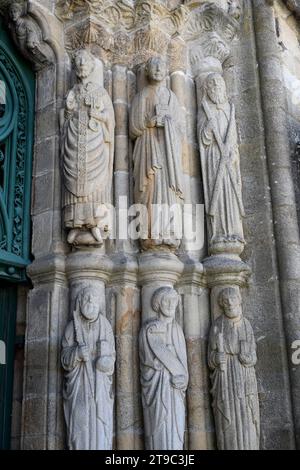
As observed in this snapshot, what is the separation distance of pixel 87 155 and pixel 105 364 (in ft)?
5.40

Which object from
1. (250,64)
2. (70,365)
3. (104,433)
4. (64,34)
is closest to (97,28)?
(64,34)

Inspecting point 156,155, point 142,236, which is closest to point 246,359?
point 142,236

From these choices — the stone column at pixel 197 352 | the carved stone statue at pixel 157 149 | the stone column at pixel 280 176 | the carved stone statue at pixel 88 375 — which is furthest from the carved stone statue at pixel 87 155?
the stone column at pixel 280 176

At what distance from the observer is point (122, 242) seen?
16.8ft

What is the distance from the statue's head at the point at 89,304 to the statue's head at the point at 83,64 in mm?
1852

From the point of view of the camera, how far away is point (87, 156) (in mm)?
5062

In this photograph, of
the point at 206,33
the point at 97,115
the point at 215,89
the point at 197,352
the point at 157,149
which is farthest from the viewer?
the point at 206,33

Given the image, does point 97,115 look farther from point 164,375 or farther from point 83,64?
point 164,375

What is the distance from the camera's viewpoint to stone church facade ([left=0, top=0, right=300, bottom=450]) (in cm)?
466

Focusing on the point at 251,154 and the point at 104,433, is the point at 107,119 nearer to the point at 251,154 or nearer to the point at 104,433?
the point at 251,154

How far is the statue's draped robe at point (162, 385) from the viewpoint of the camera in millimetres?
4500

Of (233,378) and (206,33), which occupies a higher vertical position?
(206,33)

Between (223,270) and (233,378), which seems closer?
(233,378)

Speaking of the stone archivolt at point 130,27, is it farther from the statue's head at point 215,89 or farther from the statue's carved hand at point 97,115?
the statue's carved hand at point 97,115
